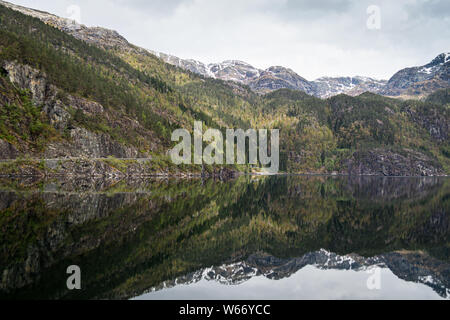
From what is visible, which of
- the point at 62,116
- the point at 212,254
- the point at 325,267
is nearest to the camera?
the point at 325,267

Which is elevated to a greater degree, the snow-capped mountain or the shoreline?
the shoreline

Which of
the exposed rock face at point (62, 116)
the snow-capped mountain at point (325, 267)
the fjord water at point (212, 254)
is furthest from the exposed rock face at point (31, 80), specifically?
the snow-capped mountain at point (325, 267)

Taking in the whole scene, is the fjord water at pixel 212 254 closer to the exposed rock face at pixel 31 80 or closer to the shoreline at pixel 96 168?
the shoreline at pixel 96 168

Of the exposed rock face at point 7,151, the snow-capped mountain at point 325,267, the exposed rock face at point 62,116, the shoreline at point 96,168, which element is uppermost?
the exposed rock face at point 62,116

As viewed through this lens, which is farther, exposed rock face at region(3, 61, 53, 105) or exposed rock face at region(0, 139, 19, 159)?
exposed rock face at region(3, 61, 53, 105)

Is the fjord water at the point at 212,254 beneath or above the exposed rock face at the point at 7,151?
beneath

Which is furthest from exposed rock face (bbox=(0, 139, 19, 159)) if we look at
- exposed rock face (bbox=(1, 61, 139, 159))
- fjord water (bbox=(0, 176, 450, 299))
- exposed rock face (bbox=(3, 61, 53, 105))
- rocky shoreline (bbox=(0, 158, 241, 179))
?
fjord water (bbox=(0, 176, 450, 299))

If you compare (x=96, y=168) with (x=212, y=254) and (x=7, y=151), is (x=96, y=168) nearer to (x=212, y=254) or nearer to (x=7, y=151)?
(x=7, y=151)

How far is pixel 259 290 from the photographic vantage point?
14.0m

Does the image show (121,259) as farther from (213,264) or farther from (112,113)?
(112,113)

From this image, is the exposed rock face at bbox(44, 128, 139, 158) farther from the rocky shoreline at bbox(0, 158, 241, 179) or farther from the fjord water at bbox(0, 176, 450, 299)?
the fjord water at bbox(0, 176, 450, 299)

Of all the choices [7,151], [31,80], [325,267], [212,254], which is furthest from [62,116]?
[325,267]

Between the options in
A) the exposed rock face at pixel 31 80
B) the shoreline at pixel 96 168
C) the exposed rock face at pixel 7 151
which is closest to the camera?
the exposed rock face at pixel 7 151
